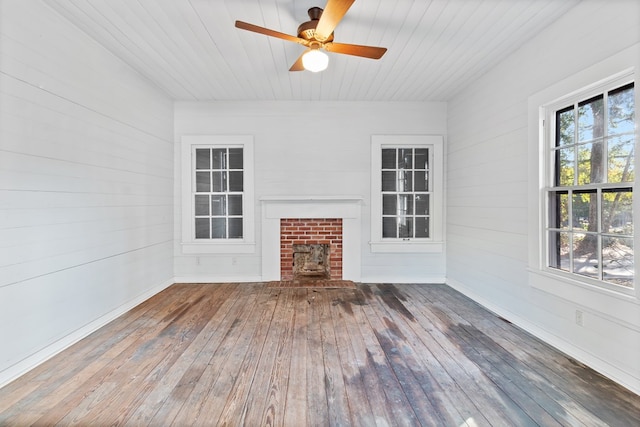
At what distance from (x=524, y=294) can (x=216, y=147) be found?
14.4 feet

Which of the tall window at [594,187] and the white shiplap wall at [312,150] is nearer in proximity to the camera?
the tall window at [594,187]

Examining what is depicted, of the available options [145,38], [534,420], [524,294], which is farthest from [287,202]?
[534,420]

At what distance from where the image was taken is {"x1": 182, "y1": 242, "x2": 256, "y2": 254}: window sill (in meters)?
4.46

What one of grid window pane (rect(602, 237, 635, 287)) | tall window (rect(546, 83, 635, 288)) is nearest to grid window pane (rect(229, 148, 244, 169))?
tall window (rect(546, 83, 635, 288))

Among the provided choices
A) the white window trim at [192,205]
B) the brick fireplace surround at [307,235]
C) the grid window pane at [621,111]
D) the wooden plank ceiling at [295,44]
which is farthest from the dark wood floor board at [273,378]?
the grid window pane at [621,111]

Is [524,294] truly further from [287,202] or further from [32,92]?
[32,92]

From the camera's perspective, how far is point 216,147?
4531mm

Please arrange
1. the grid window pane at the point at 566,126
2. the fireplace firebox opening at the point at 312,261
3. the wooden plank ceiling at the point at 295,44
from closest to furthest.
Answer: the wooden plank ceiling at the point at 295,44 < the grid window pane at the point at 566,126 < the fireplace firebox opening at the point at 312,261

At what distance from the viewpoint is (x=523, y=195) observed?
292 cm

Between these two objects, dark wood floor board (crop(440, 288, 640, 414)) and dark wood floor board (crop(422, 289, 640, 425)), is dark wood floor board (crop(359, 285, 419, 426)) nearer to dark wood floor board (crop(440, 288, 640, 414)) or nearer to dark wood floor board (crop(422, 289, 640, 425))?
dark wood floor board (crop(422, 289, 640, 425))

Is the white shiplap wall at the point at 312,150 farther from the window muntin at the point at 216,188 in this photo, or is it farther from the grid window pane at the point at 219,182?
the grid window pane at the point at 219,182

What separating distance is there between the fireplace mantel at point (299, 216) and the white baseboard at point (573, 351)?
185 cm

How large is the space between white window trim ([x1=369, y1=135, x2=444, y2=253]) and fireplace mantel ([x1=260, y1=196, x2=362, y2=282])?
28 cm

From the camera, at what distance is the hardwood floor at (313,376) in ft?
5.66
